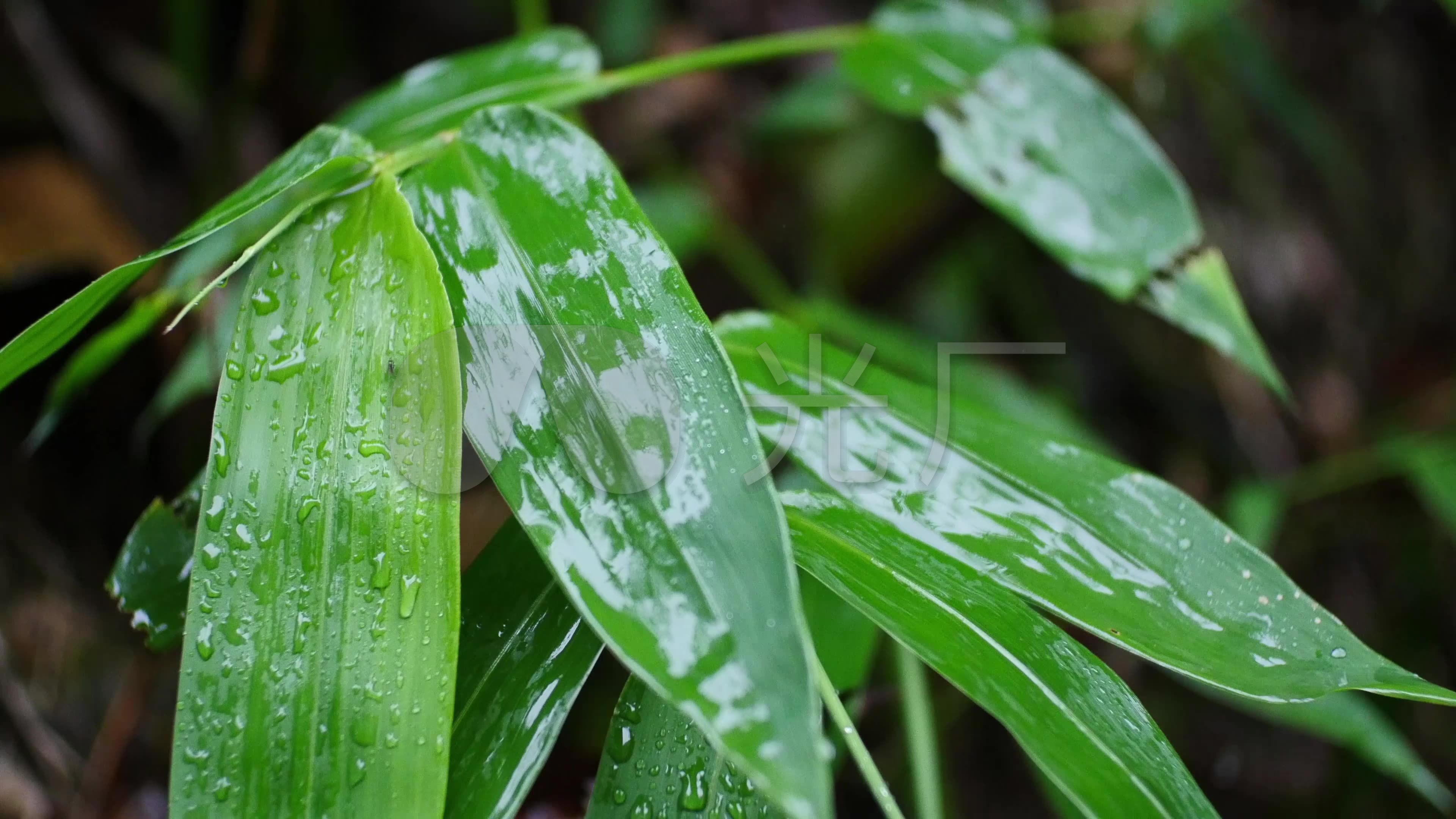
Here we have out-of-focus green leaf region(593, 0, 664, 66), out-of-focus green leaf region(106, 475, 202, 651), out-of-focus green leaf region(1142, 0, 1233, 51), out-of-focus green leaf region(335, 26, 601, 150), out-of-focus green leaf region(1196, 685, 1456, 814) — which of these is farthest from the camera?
out-of-focus green leaf region(593, 0, 664, 66)

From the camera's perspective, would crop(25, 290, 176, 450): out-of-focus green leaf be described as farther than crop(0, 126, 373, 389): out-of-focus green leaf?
Yes

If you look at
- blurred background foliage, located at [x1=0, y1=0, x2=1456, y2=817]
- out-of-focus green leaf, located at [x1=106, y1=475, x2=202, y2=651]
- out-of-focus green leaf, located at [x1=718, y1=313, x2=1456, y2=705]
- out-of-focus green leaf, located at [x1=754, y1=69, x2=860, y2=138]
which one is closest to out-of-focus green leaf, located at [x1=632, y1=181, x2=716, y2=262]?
blurred background foliage, located at [x1=0, y1=0, x2=1456, y2=817]

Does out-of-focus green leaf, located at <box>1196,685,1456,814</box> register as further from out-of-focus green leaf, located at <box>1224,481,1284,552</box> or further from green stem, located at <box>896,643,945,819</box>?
green stem, located at <box>896,643,945,819</box>

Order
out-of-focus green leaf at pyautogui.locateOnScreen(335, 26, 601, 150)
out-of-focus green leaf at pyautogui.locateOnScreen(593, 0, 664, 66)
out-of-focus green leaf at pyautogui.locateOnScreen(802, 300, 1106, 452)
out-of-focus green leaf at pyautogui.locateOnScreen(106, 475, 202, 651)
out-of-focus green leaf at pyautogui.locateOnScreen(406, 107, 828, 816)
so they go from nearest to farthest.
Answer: out-of-focus green leaf at pyautogui.locateOnScreen(406, 107, 828, 816), out-of-focus green leaf at pyautogui.locateOnScreen(106, 475, 202, 651), out-of-focus green leaf at pyautogui.locateOnScreen(335, 26, 601, 150), out-of-focus green leaf at pyautogui.locateOnScreen(802, 300, 1106, 452), out-of-focus green leaf at pyautogui.locateOnScreen(593, 0, 664, 66)

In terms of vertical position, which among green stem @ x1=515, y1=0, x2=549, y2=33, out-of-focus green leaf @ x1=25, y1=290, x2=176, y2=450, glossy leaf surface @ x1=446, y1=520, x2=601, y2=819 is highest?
green stem @ x1=515, y1=0, x2=549, y2=33

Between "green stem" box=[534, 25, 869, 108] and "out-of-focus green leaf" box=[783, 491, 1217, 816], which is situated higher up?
"green stem" box=[534, 25, 869, 108]

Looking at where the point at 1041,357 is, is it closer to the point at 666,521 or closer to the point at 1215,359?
the point at 1215,359

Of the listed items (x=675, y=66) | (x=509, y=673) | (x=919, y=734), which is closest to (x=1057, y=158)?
(x=675, y=66)
